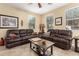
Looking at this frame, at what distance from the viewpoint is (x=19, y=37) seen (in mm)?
2094

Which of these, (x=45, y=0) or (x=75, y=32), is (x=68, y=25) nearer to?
(x=75, y=32)

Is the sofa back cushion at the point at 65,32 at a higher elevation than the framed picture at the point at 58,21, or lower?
lower

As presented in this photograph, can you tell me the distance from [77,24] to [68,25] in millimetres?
211

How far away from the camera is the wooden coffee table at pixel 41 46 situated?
187 centimetres

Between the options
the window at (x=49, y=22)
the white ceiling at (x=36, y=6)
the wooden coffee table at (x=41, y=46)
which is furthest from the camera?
the window at (x=49, y=22)

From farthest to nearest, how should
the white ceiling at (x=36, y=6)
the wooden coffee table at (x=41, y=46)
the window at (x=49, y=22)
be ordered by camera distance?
the window at (x=49, y=22)
the white ceiling at (x=36, y=6)
the wooden coffee table at (x=41, y=46)

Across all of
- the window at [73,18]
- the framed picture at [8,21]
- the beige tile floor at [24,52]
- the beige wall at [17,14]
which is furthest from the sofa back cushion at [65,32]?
the framed picture at [8,21]

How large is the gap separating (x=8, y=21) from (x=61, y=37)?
55.4 inches

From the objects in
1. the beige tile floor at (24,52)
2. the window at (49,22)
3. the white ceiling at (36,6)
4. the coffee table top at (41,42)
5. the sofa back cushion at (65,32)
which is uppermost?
the white ceiling at (36,6)

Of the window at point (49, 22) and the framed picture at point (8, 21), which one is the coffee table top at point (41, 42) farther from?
the framed picture at point (8, 21)

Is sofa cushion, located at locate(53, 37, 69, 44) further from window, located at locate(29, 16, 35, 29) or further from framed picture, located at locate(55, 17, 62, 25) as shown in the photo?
window, located at locate(29, 16, 35, 29)

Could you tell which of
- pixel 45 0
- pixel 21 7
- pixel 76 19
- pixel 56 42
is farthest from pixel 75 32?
pixel 21 7

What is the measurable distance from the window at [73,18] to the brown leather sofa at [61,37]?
0.19 meters

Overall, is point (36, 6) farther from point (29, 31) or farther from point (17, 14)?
point (29, 31)
